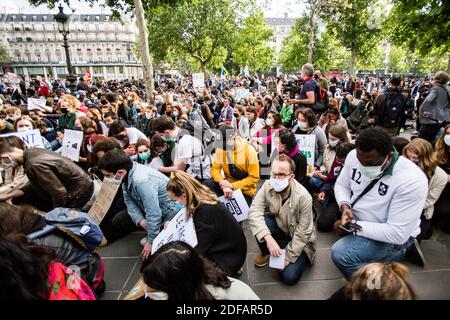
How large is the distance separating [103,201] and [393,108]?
20.6ft

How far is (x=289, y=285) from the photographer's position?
3014mm

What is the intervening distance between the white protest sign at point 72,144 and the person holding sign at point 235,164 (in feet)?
9.68

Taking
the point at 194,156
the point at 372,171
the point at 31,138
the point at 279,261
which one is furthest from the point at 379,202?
the point at 31,138

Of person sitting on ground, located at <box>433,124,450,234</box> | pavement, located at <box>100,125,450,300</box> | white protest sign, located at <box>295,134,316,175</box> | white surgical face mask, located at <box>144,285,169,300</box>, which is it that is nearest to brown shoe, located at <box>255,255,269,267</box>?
pavement, located at <box>100,125,450,300</box>

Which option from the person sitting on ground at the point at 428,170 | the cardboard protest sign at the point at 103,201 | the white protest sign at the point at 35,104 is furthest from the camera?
the white protest sign at the point at 35,104

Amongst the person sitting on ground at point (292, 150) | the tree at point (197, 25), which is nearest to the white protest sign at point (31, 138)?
the person sitting on ground at point (292, 150)

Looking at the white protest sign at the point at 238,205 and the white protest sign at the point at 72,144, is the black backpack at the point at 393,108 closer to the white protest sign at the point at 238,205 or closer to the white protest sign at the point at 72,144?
the white protest sign at the point at 238,205

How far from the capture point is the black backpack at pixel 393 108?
246 inches

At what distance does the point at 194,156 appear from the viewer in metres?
4.40

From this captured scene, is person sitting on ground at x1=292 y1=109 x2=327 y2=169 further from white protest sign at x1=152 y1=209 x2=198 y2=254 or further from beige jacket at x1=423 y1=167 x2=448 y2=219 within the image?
white protest sign at x1=152 y1=209 x2=198 y2=254

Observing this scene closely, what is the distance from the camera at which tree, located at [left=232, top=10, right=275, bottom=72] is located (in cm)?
3520

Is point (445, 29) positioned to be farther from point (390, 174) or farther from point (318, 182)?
point (318, 182)

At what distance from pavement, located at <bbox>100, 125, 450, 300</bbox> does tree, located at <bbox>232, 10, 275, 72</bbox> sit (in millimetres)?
34212
